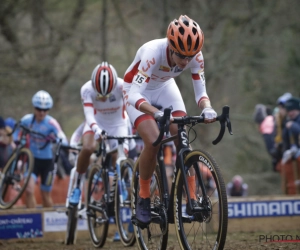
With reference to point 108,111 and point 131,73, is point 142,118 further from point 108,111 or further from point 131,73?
point 108,111

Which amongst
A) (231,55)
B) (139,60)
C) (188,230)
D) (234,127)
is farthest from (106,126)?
(234,127)

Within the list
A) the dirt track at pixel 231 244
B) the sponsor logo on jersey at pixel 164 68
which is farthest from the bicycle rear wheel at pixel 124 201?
the sponsor logo on jersey at pixel 164 68

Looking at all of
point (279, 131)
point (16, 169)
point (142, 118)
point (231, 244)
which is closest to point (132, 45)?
point (279, 131)

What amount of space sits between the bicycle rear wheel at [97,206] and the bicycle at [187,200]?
6.71ft

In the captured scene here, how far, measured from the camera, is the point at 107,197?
9.70 meters

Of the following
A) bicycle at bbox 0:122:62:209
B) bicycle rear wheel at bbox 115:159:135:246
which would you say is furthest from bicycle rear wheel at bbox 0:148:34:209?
bicycle rear wheel at bbox 115:159:135:246

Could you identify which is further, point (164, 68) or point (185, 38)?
point (164, 68)

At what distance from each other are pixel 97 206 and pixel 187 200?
3481 mm

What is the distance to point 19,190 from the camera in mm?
11867

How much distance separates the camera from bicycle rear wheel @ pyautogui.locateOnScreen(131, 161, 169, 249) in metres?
7.26

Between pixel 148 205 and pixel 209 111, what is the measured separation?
1442 millimetres

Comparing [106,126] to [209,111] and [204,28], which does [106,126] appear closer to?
[209,111]

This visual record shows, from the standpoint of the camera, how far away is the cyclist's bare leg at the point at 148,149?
7.19 metres

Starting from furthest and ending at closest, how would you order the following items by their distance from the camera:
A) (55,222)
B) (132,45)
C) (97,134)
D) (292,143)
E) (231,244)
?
1. (132,45)
2. (292,143)
3. (55,222)
4. (97,134)
5. (231,244)
